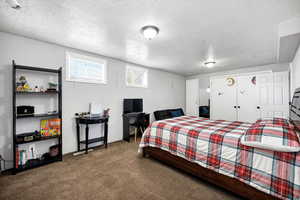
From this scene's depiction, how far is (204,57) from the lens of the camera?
12.1 ft

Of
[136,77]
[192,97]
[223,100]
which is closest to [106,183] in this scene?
[136,77]

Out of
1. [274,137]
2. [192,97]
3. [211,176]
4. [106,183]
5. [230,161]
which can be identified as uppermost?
[192,97]

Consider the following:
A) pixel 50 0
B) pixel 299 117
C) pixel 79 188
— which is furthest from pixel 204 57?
pixel 79 188

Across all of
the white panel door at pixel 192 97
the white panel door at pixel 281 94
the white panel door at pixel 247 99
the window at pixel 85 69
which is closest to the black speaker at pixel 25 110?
the window at pixel 85 69

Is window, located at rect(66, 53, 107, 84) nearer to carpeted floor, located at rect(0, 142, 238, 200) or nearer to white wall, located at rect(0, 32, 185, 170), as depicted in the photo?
white wall, located at rect(0, 32, 185, 170)

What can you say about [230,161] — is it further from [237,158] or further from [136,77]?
[136,77]

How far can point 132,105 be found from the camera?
4141mm

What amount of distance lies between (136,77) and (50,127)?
281 cm

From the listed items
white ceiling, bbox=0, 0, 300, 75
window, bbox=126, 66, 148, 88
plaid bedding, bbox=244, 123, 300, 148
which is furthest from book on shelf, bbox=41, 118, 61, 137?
Result: plaid bedding, bbox=244, 123, 300, 148

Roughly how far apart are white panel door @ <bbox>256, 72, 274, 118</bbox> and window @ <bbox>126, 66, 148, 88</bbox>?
3705 millimetres

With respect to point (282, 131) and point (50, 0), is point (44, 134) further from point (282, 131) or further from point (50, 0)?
point (282, 131)

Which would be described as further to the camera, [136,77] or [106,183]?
[136,77]

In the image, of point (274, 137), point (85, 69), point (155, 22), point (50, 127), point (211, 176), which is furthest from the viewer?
point (85, 69)

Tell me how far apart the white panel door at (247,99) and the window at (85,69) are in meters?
4.47
